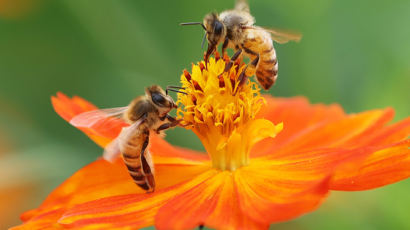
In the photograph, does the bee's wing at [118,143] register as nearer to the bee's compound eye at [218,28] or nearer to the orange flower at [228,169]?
the orange flower at [228,169]

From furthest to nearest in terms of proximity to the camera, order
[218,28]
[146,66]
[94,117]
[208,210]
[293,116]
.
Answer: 1. [146,66]
2. [293,116]
3. [218,28]
4. [94,117]
5. [208,210]

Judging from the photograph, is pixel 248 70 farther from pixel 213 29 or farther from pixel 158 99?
pixel 158 99

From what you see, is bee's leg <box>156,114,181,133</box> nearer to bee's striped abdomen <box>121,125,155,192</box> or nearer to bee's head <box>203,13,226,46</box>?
bee's striped abdomen <box>121,125,155,192</box>

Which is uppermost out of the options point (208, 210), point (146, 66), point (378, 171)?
point (146, 66)

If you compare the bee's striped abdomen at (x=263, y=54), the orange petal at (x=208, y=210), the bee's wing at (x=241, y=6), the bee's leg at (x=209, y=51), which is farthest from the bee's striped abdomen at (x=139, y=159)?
the bee's wing at (x=241, y=6)

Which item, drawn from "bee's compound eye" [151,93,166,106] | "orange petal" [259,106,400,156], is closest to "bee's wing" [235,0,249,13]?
"orange petal" [259,106,400,156]

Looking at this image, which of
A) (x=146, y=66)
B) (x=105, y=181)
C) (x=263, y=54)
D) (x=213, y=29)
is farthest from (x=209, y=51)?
(x=146, y=66)

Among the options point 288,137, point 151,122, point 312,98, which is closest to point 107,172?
point 151,122
